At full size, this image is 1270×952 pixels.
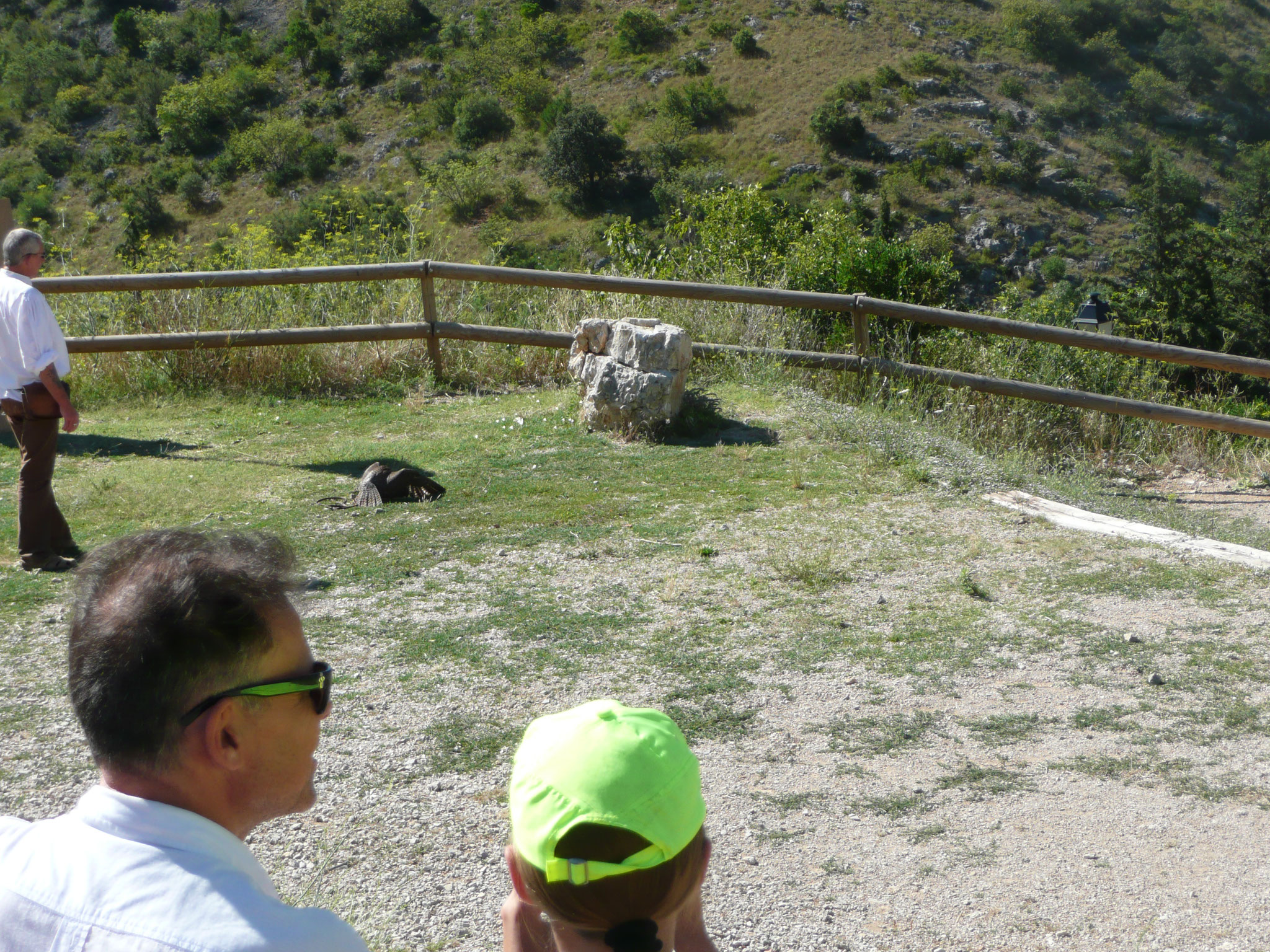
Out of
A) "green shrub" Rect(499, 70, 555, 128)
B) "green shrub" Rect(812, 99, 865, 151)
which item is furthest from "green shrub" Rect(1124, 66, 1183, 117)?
"green shrub" Rect(499, 70, 555, 128)

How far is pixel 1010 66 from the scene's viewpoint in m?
76.6

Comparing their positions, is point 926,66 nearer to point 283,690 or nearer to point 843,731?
point 843,731

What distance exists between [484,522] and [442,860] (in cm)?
312

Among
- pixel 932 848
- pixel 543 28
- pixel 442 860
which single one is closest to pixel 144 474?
pixel 442 860

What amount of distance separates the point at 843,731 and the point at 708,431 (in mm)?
4373

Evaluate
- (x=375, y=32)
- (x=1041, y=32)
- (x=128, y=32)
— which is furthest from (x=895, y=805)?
(x=1041, y=32)

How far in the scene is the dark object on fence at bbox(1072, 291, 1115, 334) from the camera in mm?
12477

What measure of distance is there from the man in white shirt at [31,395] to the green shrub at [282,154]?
2456 inches

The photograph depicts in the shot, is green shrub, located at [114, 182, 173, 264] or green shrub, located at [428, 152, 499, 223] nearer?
green shrub, located at [114, 182, 173, 264]

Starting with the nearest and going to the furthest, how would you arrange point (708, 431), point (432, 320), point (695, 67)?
point (708, 431)
point (432, 320)
point (695, 67)

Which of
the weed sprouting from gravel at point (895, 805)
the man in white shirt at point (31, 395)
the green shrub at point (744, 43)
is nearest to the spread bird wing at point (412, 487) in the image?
the man in white shirt at point (31, 395)

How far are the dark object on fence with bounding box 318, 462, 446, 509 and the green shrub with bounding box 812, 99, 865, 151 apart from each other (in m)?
63.1

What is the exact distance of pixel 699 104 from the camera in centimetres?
6806

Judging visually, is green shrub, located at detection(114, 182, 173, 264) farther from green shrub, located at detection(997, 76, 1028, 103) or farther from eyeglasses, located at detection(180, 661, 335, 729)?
eyeglasses, located at detection(180, 661, 335, 729)
